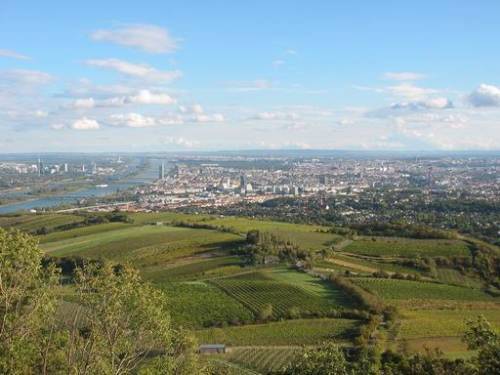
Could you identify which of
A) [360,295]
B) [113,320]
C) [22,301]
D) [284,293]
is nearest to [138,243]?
[284,293]

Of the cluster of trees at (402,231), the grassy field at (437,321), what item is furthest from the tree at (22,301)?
the cluster of trees at (402,231)

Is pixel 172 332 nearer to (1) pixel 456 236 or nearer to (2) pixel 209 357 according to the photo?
(2) pixel 209 357

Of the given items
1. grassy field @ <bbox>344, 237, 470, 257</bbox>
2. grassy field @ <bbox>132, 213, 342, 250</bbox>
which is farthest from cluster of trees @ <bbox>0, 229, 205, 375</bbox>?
grassy field @ <bbox>132, 213, 342, 250</bbox>

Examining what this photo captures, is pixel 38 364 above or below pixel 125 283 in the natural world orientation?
below

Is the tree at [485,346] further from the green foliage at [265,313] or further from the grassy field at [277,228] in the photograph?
the grassy field at [277,228]

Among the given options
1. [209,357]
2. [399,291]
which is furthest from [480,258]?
[209,357]

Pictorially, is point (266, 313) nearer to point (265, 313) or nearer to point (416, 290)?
point (265, 313)

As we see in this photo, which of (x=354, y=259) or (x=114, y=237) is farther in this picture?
(x=114, y=237)
